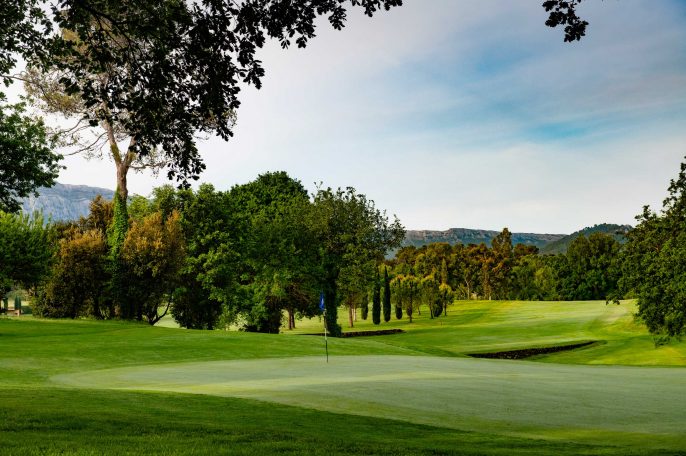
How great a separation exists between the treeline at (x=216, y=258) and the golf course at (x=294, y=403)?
19479 millimetres

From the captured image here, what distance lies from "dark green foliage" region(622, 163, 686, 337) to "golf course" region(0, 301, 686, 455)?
577 inches

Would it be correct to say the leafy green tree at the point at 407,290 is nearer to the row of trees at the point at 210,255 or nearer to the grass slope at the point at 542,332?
the grass slope at the point at 542,332

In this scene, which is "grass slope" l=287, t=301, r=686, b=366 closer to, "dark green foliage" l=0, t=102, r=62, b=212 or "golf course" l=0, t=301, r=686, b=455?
"golf course" l=0, t=301, r=686, b=455

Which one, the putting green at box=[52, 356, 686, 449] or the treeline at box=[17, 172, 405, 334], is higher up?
the treeline at box=[17, 172, 405, 334]

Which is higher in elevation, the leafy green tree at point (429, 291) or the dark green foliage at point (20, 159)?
the dark green foliage at point (20, 159)

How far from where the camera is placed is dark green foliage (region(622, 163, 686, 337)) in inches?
1567

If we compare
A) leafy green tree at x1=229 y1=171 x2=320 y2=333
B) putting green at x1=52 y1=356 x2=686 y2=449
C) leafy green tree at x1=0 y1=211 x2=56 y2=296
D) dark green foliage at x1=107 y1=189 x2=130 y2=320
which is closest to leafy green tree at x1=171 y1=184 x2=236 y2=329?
leafy green tree at x1=229 y1=171 x2=320 y2=333

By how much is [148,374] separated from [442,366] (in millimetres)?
13318

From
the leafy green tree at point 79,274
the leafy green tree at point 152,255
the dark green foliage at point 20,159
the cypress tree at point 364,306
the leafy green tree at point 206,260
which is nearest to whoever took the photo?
the dark green foliage at point 20,159

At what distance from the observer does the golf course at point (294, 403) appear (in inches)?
417

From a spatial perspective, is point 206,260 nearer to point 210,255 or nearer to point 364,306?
point 210,255

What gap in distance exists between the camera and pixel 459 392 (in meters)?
18.8

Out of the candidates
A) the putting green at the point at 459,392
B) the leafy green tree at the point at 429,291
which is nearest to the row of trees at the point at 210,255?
the putting green at the point at 459,392

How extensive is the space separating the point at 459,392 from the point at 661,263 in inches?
1135
